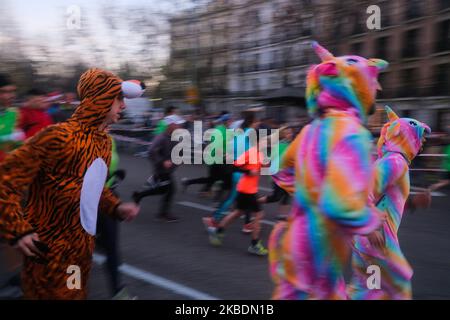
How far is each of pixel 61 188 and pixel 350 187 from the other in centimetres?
134

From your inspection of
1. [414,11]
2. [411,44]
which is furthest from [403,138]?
[411,44]

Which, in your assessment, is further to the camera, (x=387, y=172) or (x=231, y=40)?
(x=231, y=40)

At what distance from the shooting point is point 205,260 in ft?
17.2

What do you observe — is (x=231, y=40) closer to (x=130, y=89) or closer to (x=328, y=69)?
(x=130, y=89)

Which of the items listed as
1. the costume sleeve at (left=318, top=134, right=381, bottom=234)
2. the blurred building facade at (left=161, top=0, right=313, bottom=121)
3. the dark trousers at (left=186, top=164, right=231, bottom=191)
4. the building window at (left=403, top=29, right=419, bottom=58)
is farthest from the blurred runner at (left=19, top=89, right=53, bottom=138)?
the building window at (left=403, top=29, right=419, bottom=58)

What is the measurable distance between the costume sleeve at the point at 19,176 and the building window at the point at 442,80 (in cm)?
2848

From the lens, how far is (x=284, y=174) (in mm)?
2666

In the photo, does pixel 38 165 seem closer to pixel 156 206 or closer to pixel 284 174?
pixel 284 174

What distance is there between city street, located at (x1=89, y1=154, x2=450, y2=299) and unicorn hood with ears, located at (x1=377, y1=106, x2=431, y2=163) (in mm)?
1700

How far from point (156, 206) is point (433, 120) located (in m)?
24.2

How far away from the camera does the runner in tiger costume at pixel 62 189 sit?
6.60 ft

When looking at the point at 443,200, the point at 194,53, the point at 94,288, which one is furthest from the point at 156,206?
the point at 194,53

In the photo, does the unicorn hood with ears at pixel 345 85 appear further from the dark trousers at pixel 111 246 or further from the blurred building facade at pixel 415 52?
the blurred building facade at pixel 415 52

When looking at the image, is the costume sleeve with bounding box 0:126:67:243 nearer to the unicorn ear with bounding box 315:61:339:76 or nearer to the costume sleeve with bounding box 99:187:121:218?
the costume sleeve with bounding box 99:187:121:218
